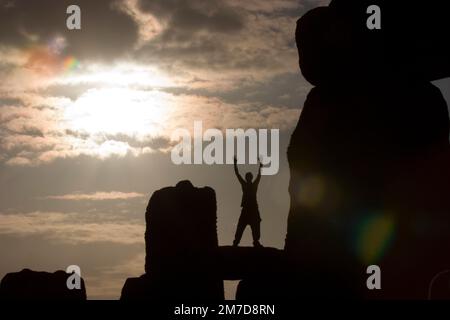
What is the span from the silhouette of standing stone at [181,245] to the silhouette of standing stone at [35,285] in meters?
3.05

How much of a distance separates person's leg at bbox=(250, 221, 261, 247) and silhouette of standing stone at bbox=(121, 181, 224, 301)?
3.86 feet

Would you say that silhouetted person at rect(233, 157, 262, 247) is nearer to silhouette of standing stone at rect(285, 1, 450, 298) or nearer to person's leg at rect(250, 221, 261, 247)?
person's leg at rect(250, 221, 261, 247)

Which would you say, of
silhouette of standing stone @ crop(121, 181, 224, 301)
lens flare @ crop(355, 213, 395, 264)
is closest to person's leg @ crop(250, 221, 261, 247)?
silhouette of standing stone @ crop(121, 181, 224, 301)

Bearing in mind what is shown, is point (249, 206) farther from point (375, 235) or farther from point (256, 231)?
point (375, 235)

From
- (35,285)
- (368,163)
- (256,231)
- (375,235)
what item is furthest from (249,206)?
(35,285)

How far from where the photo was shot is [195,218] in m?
20.0

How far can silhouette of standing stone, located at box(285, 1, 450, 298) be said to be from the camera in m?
15.3

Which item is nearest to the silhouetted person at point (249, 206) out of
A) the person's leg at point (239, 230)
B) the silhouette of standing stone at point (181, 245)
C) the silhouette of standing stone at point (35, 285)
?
the person's leg at point (239, 230)

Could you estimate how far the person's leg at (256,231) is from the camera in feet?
60.1

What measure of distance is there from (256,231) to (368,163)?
3.72 m

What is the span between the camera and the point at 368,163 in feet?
51.3
